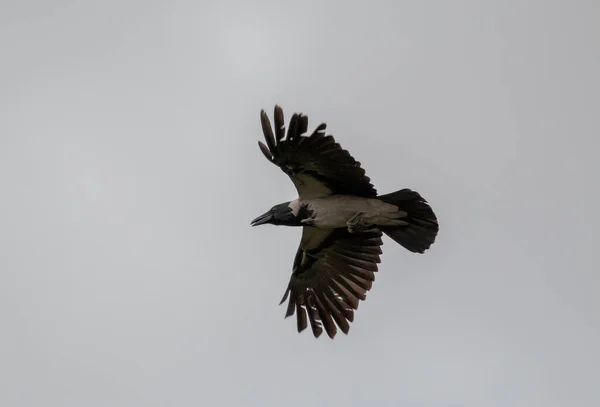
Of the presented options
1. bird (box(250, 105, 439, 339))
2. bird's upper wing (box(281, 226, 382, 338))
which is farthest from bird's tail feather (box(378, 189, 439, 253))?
bird's upper wing (box(281, 226, 382, 338))

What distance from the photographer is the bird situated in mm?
16281

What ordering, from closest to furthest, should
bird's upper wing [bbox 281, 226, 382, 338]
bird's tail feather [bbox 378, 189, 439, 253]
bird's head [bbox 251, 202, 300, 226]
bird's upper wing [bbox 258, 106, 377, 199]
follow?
bird's upper wing [bbox 258, 106, 377, 199] < bird's tail feather [bbox 378, 189, 439, 253] < bird's head [bbox 251, 202, 300, 226] < bird's upper wing [bbox 281, 226, 382, 338]

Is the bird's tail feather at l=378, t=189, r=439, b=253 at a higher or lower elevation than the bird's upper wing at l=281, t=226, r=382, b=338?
higher

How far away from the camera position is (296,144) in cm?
→ 1617

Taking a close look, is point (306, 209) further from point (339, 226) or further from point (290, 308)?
point (290, 308)

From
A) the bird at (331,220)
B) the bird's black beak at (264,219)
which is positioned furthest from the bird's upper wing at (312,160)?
the bird's black beak at (264,219)

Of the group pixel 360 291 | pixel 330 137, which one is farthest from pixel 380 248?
pixel 330 137

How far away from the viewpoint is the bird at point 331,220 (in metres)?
16.3

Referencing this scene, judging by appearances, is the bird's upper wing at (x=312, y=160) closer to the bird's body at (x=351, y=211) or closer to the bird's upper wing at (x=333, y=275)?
the bird's body at (x=351, y=211)

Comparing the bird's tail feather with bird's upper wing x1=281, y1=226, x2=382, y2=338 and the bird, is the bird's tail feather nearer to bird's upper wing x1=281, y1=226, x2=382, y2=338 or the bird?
the bird

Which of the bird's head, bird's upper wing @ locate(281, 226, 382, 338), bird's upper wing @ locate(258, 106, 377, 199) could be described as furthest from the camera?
bird's upper wing @ locate(281, 226, 382, 338)

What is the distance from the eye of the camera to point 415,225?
17188mm

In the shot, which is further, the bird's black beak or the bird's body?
the bird's black beak

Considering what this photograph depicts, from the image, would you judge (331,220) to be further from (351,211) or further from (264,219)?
(264,219)
